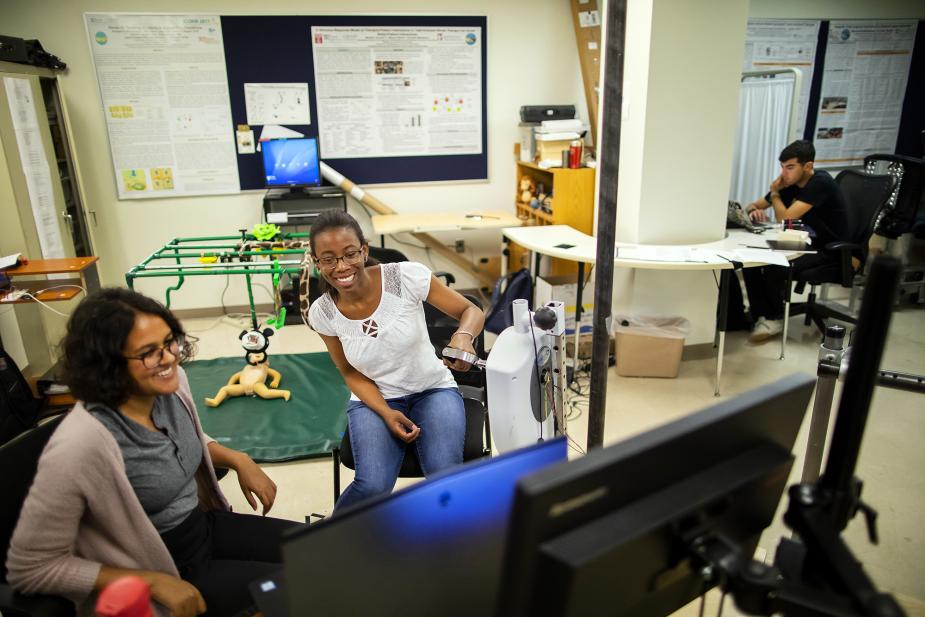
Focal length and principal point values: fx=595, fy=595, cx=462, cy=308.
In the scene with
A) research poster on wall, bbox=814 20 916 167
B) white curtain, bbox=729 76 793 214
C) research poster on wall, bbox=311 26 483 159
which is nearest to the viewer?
white curtain, bbox=729 76 793 214

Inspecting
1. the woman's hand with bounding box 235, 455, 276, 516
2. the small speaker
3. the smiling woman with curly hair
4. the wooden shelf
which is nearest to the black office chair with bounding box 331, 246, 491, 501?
the woman's hand with bounding box 235, 455, 276, 516

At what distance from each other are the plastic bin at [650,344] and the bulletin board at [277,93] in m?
2.18

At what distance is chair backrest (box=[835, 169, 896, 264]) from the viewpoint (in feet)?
12.2

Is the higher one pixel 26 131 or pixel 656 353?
pixel 26 131

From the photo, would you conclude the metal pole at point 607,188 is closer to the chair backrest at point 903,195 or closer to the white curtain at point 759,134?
the white curtain at point 759,134

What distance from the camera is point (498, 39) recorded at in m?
4.66

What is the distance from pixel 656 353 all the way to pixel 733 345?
0.86 metres

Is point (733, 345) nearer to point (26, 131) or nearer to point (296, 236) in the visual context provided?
point (296, 236)

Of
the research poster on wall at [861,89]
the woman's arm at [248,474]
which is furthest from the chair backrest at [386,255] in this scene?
the research poster on wall at [861,89]

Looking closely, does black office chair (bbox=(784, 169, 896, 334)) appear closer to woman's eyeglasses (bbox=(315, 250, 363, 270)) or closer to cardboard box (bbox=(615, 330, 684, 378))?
cardboard box (bbox=(615, 330, 684, 378))

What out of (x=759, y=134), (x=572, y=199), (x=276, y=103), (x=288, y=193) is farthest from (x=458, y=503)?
(x=759, y=134)

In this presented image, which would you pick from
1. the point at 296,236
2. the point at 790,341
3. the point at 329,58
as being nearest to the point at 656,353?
the point at 790,341

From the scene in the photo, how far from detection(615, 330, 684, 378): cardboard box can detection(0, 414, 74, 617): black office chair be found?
2.84 metres

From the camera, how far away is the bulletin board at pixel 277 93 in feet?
13.8
